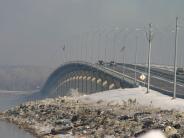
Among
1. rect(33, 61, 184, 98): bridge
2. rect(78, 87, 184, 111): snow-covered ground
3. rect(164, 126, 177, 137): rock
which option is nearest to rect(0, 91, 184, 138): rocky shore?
rect(164, 126, 177, 137): rock

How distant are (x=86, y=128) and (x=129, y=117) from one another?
4969mm

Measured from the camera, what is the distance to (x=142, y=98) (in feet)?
254

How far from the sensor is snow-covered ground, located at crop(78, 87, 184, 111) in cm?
6716

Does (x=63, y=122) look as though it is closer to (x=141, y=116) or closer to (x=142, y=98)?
(x=141, y=116)

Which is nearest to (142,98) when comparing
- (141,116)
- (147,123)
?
(141,116)

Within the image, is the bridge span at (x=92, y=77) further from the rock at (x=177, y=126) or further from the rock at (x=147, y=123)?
the rock at (x=177, y=126)

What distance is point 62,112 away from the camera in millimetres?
75938

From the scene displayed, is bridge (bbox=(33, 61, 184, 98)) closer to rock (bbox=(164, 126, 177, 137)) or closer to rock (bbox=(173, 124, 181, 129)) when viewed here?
rock (bbox=(173, 124, 181, 129))

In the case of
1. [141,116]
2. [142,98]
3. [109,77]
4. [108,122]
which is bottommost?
[109,77]

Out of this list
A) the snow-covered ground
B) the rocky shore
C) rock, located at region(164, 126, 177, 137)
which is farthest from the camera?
the snow-covered ground

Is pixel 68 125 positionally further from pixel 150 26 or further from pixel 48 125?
pixel 150 26

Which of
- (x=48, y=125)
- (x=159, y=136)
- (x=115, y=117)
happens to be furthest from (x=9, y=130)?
(x=159, y=136)

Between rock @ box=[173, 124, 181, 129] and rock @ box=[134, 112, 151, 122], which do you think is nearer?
rock @ box=[173, 124, 181, 129]

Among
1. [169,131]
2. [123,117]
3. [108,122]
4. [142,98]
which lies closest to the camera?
[169,131]
